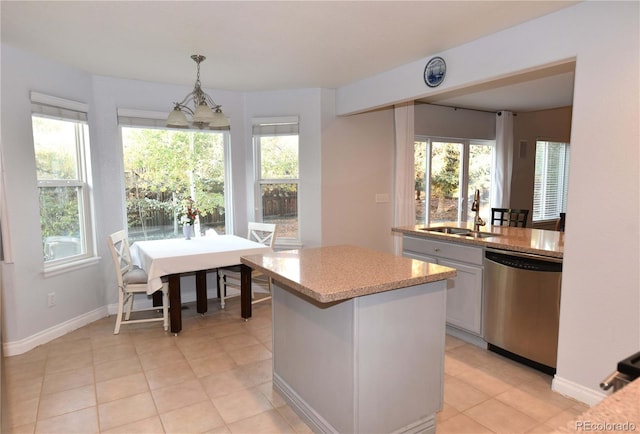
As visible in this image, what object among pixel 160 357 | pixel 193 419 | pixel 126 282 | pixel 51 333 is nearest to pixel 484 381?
pixel 193 419

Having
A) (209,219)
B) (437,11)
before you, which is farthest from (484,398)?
(209,219)

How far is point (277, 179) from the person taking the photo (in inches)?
190

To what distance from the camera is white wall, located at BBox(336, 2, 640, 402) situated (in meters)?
2.14

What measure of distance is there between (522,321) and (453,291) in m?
0.64

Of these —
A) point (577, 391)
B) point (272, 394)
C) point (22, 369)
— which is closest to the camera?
point (577, 391)

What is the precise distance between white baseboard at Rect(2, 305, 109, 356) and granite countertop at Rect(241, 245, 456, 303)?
2.32 metres

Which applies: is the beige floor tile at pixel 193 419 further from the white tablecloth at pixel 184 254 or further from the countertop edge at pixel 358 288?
the white tablecloth at pixel 184 254

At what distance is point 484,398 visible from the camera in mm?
2480

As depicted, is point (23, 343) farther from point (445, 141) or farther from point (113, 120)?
point (445, 141)

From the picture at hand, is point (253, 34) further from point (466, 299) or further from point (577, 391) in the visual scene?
point (577, 391)

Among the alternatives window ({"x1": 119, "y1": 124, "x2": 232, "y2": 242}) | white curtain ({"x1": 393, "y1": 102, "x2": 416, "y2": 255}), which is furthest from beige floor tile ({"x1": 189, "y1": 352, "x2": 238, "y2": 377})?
white curtain ({"x1": 393, "y1": 102, "x2": 416, "y2": 255})

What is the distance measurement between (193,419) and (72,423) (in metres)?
0.70

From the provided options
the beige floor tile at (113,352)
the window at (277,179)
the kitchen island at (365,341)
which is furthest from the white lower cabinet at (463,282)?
the beige floor tile at (113,352)

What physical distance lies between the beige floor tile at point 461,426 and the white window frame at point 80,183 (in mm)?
3449
